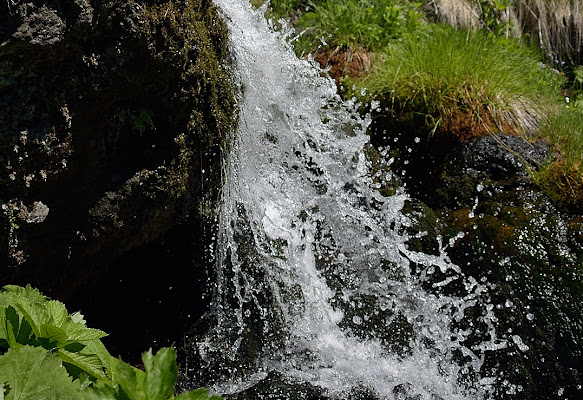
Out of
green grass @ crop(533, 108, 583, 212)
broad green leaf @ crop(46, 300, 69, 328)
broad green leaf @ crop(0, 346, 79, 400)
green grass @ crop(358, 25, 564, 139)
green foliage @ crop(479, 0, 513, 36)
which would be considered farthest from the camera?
green foliage @ crop(479, 0, 513, 36)

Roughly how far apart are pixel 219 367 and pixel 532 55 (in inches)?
182

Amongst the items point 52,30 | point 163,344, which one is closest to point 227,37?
point 52,30

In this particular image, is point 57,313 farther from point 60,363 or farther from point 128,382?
point 128,382

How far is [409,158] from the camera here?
4102mm

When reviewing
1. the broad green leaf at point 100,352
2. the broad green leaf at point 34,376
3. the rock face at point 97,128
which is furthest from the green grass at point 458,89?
the broad green leaf at point 34,376

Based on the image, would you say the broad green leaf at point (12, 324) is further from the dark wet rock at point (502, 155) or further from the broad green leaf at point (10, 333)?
the dark wet rock at point (502, 155)

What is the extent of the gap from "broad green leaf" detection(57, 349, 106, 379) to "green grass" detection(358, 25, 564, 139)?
120 inches

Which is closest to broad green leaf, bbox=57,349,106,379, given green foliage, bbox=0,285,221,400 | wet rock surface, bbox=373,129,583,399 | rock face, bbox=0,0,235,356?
green foliage, bbox=0,285,221,400

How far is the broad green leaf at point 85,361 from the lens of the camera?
4.97ft

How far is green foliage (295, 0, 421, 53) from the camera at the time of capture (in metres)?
4.77

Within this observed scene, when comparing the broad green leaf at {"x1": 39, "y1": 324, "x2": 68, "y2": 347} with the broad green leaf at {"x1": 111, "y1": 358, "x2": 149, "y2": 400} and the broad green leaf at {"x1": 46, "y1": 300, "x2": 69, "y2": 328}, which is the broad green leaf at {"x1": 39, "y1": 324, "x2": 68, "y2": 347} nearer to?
the broad green leaf at {"x1": 46, "y1": 300, "x2": 69, "y2": 328}

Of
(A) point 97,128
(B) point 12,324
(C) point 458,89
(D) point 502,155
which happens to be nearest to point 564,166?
(D) point 502,155

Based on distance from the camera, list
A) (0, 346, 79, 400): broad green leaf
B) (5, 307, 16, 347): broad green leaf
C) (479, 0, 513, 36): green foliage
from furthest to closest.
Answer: (479, 0, 513, 36): green foliage → (5, 307, 16, 347): broad green leaf → (0, 346, 79, 400): broad green leaf

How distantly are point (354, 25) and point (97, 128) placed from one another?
3.23 metres
